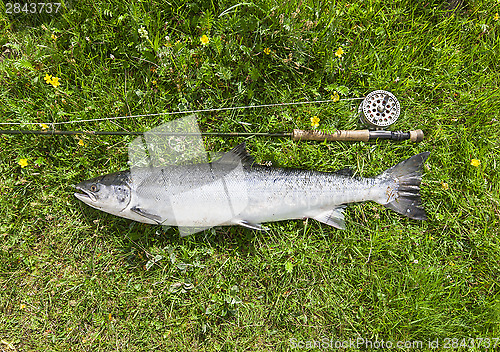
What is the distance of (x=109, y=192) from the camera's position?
9.73 feet

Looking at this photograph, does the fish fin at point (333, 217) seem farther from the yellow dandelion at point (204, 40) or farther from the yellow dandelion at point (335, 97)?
the yellow dandelion at point (204, 40)

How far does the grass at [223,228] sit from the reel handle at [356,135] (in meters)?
0.14

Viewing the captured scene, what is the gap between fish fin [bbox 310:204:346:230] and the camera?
10.6ft

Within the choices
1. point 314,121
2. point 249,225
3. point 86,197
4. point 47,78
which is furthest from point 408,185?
point 47,78

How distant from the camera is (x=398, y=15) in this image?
352 centimetres

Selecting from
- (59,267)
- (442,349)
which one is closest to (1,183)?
(59,267)

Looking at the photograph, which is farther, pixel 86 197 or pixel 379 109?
pixel 379 109

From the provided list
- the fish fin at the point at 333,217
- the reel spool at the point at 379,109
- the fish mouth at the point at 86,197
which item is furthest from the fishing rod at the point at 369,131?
the fish fin at the point at 333,217

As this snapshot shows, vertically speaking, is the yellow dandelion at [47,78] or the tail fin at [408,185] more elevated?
the yellow dandelion at [47,78]

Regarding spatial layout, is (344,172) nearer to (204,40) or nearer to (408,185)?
(408,185)

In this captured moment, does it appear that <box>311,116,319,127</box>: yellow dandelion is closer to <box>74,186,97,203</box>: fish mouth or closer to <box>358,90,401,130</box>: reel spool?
<box>358,90,401,130</box>: reel spool

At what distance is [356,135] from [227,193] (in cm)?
158

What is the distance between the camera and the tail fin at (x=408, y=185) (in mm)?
3309

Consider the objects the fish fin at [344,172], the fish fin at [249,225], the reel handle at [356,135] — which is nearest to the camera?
the fish fin at [249,225]
